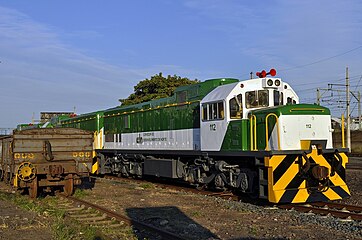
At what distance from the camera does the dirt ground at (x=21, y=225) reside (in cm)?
781

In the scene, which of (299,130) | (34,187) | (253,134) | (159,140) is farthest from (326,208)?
(34,187)

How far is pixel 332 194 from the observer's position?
11.4 meters

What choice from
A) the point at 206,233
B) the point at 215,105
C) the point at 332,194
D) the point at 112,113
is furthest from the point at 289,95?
the point at 112,113

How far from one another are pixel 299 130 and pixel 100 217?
18.4 ft

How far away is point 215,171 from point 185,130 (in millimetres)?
2340

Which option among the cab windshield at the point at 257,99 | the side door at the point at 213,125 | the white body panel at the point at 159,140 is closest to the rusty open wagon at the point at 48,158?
the white body panel at the point at 159,140

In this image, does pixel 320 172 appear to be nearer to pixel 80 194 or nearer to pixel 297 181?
pixel 297 181

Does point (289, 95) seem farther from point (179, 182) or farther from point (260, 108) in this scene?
point (179, 182)

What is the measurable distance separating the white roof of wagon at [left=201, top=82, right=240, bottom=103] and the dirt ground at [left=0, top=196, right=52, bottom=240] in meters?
6.12

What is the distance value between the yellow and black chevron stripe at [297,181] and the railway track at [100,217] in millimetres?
3847

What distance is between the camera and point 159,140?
17.4 metres

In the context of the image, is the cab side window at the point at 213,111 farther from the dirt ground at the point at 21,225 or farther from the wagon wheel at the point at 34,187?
the dirt ground at the point at 21,225

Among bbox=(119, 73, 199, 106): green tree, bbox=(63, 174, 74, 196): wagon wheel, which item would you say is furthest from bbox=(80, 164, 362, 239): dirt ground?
bbox=(119, 73, 199, 106): green tree

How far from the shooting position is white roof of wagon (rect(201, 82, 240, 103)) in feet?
41.7
